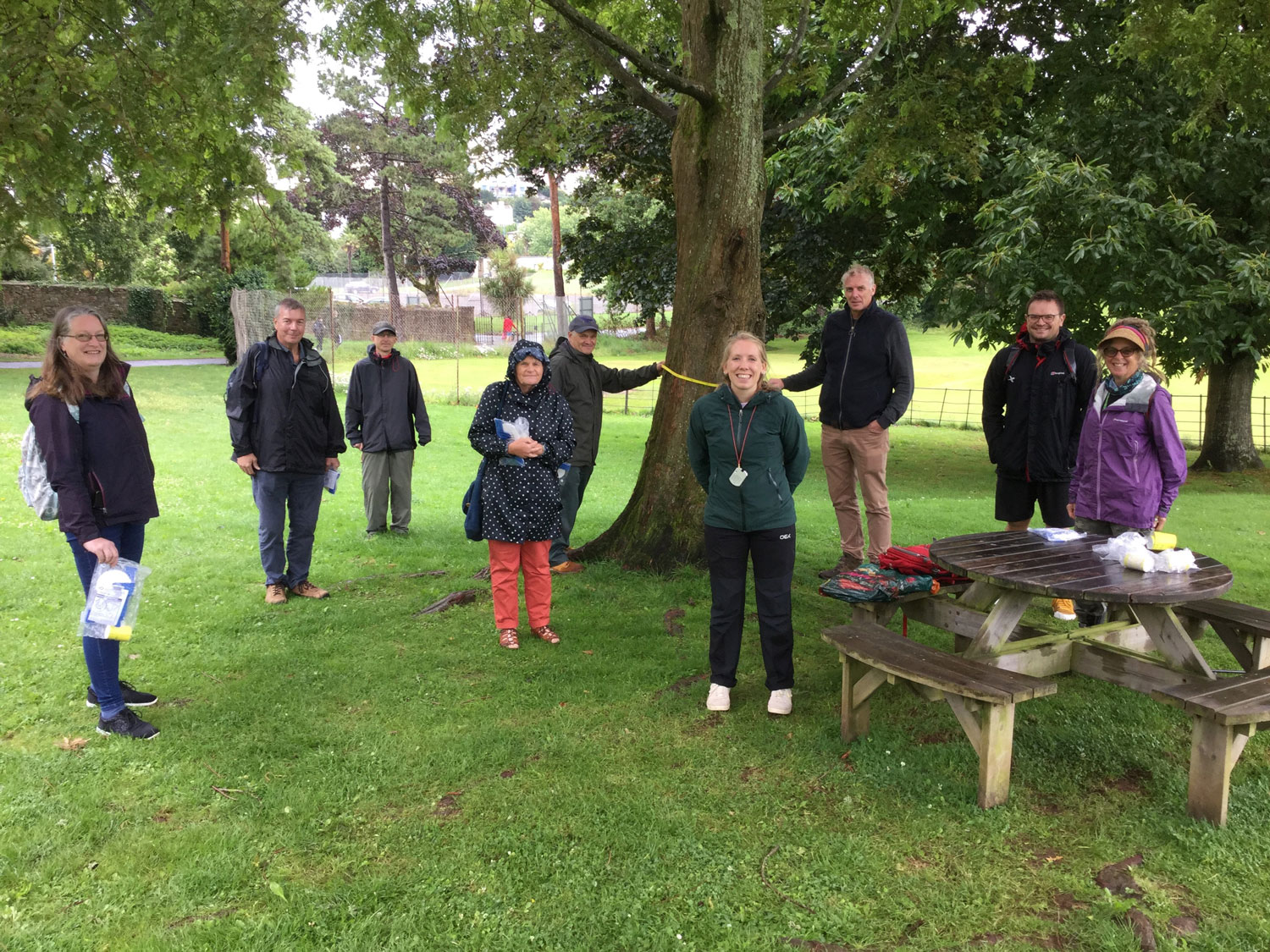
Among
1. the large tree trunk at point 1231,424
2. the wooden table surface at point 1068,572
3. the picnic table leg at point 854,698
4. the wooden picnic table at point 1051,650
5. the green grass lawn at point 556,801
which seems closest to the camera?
the green grass lawn at point 556,801

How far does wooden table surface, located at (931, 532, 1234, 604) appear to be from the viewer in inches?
147

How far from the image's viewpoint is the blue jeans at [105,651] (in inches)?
169

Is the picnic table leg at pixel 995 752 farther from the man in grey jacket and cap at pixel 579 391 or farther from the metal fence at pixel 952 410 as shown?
the metal fence at pixel 952 410

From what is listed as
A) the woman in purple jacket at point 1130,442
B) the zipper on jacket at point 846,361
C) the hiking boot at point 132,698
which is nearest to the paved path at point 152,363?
the hiking boot at point 132,698

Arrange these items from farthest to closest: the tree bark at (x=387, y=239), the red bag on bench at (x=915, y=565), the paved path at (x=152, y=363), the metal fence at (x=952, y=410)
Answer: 1. the tree bark at (x=387, y=239)
2. the paved path at (x=152, y=363)
3. the metal fence at (x=952, y=410)
4. the red bag on bench at (x=915, y=565)

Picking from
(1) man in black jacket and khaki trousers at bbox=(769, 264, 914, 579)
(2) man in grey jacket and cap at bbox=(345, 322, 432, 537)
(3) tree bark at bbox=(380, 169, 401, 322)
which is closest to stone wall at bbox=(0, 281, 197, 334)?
(3) tree bark at bbox=(380, 169, 401, 322)

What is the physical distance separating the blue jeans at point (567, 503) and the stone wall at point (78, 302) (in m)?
36.1

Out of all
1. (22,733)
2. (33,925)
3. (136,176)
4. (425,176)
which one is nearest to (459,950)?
A: (33,925)

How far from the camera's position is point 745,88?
657 centimetres

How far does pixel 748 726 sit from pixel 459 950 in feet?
6.42

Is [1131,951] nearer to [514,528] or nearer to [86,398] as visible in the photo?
[514,528]

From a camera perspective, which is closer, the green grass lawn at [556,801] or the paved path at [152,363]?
the green grass lawn at [556,801]

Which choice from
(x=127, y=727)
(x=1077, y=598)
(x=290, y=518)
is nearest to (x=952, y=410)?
(x=290, y=518)

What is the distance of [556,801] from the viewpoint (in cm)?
375
